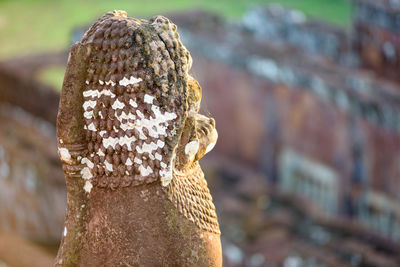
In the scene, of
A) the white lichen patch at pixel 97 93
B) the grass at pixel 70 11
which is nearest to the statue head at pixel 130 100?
Answer: the white lichen patch at pixel 97 93

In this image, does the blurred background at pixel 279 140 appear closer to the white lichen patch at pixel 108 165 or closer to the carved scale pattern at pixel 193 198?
the carved scale pattern at pixel 193 198

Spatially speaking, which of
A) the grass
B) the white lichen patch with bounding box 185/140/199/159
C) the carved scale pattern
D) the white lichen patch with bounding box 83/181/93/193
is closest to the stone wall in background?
the carved scale pattern

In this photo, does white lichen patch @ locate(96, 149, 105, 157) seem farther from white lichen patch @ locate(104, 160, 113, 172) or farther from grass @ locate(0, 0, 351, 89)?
grass @ locate(0, 0, 351, 89)

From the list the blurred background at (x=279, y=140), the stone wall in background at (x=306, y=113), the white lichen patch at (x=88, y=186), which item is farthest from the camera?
the stone wall in background at (x=306, y=113)

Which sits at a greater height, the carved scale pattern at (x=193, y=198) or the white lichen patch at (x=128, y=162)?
the white lichen patch at (x=128, y=162)

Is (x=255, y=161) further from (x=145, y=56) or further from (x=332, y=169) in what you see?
(x=145, y=56)

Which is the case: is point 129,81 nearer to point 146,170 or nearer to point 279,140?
point 146,170

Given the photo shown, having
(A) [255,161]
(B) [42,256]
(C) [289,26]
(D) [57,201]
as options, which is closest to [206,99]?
(A) [255,161]
